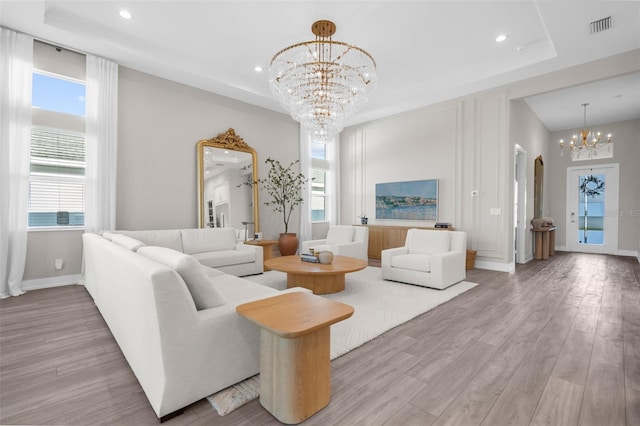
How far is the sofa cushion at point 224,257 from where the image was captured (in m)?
4.21

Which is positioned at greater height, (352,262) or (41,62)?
(41,62)

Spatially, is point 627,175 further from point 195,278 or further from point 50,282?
point 50,282

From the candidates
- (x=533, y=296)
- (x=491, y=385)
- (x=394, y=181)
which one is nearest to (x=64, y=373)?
(x=491, y=385)

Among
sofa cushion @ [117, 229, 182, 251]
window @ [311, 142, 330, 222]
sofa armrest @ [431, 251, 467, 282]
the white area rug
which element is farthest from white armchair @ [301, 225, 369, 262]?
sofa cushion @ [117, 229, 182, 251]

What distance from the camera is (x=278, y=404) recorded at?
150 cm

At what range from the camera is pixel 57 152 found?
406 cm

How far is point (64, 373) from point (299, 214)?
5.30 m

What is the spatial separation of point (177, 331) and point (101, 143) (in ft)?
13.3

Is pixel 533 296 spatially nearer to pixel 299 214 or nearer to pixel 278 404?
pixel 278 404

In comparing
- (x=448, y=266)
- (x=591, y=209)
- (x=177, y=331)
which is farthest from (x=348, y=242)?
(x=591, y=209)

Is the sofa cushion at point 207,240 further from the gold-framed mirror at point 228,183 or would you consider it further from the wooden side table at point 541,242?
the wooden side table at point 541,242

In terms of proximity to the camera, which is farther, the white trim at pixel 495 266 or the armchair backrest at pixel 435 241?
the white trim at pixel 495 266

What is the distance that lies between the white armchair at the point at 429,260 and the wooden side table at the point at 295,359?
270 cm

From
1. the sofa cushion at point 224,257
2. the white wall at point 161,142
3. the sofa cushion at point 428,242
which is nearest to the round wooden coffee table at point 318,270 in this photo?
the sofa cushion at point 224,257
